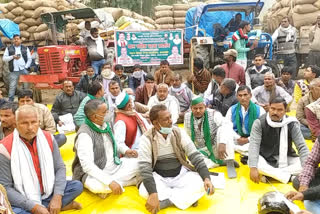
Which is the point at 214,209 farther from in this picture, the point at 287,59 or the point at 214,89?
the point at 287,59

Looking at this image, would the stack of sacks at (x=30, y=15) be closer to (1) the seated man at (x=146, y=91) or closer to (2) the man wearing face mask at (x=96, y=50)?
(2) the man wearing face mask at (x=96, y=50)

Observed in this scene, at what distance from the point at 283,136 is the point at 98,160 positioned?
191cm

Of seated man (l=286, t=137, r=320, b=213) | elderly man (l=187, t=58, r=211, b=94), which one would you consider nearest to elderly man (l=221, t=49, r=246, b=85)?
elderly man (l=187, t=58, r=211, b=94)

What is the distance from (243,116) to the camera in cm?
412

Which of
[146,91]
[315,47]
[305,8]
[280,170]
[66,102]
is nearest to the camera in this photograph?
[280,170]

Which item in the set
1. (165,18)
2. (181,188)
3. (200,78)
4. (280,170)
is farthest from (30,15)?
(280,170)

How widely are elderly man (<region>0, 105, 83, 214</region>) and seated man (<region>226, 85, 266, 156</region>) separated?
2.34 meters

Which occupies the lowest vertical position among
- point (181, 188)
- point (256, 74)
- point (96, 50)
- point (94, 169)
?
point (181, 188)

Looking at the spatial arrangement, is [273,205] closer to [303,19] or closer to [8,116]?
[8,116]

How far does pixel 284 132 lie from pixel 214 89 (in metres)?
2.16

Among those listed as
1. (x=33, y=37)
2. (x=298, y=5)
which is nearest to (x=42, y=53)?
(x=33, y=37)

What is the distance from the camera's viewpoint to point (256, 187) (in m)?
3.19

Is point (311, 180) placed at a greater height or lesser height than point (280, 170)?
greater

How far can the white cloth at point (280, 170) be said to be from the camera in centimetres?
320
